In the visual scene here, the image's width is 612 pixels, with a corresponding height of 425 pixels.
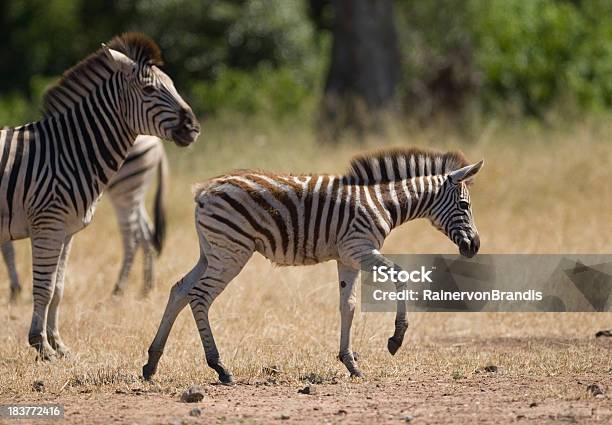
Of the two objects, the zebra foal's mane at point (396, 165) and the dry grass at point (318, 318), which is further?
the zebra foal's mane at point (396, 165)

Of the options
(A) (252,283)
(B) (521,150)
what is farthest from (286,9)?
(A) (252,283)

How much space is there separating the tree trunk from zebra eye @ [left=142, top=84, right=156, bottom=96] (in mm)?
11474

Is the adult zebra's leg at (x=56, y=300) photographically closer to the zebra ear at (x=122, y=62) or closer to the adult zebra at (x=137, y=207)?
the zebra ear at (x=122, y=62)

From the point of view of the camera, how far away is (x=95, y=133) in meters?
9.05

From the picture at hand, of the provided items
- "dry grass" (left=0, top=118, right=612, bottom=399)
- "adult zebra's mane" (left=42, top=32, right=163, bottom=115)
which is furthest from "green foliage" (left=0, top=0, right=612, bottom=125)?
"adult zebra's mane" (left=42, top=32, right=163, bottom=115)

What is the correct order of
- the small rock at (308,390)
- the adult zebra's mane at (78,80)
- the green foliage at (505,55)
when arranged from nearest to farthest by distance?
the small rock at (308,390) → the adult zebra's mane at (78,80) → the green foliage at (505,55)

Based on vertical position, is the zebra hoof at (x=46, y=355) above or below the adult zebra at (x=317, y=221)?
below

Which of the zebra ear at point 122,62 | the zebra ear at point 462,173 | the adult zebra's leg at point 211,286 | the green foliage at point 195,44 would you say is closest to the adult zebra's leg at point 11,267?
the zebra ear at point 122,62

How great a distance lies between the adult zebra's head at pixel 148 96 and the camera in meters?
8.88

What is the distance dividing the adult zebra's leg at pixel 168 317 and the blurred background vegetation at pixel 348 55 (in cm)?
1154

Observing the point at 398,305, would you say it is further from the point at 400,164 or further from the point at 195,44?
the point at 195,44

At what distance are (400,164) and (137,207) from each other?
15.6 ft

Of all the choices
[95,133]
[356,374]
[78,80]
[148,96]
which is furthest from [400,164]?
[78,80]

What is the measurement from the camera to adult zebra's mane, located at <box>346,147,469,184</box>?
26.9 feet
